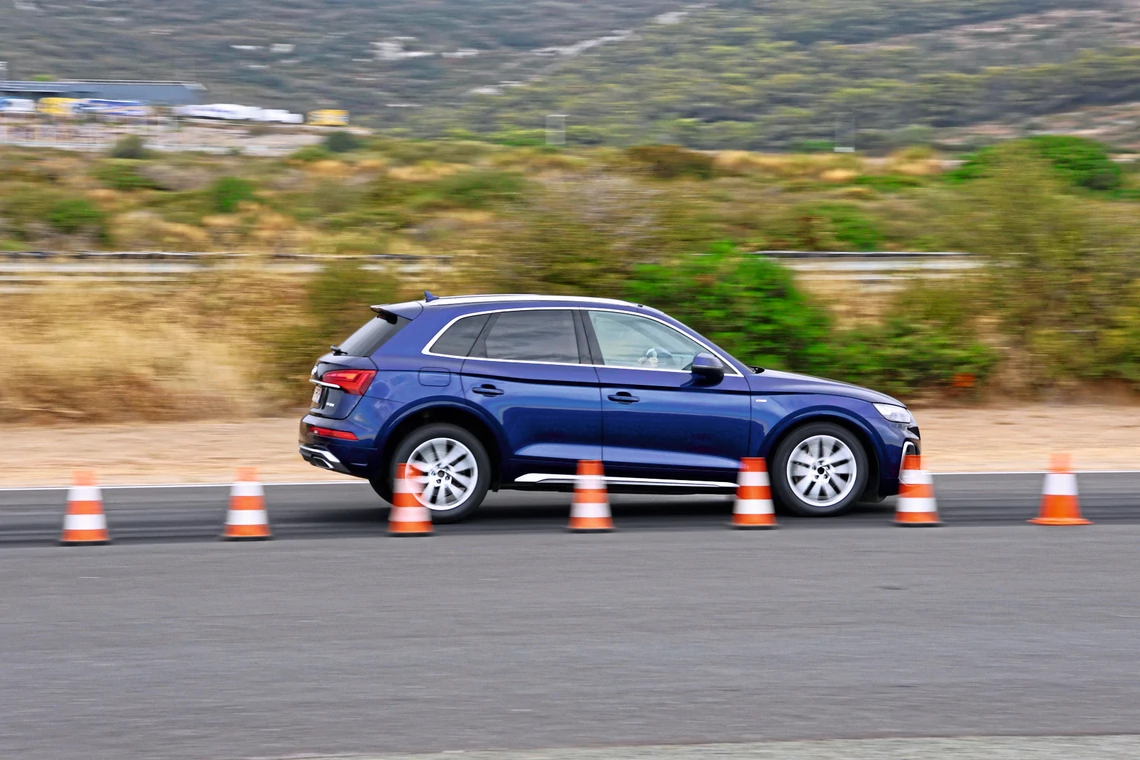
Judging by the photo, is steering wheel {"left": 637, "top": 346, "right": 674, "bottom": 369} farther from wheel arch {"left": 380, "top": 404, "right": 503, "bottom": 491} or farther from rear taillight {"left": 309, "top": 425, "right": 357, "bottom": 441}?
rear taillight {"left": 309, "top": 425, "right": 357, "bottom": 441}

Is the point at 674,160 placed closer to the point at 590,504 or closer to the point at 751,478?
the point at 751,478

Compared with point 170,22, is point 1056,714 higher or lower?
lower

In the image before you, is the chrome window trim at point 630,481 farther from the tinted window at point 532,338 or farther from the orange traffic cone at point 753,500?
the tinted window at point 532,338

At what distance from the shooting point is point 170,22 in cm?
7744

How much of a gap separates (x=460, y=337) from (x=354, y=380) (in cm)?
81

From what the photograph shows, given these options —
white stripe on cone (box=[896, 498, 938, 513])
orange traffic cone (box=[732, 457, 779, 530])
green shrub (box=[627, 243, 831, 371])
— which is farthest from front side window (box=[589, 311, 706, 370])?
green shrub (box=[627, 243, 831, 371])

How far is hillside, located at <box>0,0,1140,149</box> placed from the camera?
67.8 m

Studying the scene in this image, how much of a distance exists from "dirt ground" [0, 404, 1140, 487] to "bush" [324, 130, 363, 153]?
1909 inches

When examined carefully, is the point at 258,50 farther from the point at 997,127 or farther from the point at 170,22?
the point at 997,127

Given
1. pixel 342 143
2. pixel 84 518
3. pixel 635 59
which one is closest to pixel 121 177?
pixel 342 143

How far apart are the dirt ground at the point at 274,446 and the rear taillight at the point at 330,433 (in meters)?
2.78

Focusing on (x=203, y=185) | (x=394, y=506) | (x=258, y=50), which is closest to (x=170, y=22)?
(x=258, y=50)

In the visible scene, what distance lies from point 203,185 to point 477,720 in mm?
51363

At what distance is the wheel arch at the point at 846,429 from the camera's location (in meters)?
10.1
